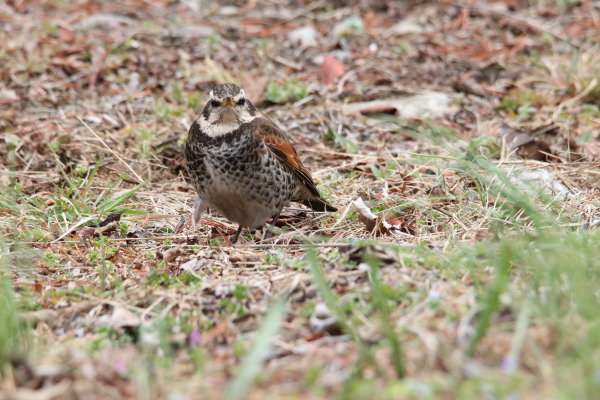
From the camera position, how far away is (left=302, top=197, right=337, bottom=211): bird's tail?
247 inches

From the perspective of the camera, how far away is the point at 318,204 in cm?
638

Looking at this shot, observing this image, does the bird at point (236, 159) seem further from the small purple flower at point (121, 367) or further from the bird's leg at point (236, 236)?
the small purple flower at point (121, 367)

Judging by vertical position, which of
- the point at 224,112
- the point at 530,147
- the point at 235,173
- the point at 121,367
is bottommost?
the point at 530,147

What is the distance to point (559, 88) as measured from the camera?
8.55 m

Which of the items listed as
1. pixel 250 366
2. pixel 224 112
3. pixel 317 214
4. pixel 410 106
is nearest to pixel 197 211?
pixel 224 112

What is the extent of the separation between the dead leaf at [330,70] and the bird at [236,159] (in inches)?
119

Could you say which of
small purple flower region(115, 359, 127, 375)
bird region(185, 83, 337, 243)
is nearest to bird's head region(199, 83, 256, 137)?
bird region(185, 83, 337, 243)

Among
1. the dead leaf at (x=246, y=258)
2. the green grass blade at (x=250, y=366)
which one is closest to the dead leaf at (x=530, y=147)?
the dead leaf at (x=246, y=258)

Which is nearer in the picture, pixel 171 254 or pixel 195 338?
pixel 195 338

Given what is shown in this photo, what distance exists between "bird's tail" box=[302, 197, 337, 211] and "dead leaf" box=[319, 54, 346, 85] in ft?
8.93

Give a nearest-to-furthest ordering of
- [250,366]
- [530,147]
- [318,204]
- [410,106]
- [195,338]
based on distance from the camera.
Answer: [250,366], [195,338], [318,204], [530,147], [410,106]

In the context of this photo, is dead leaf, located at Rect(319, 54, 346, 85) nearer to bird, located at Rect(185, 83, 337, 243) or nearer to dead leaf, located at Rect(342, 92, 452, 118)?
dead leaf, located at Rect(342, 92, 452, 118)

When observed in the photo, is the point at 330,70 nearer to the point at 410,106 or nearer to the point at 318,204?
the point at 410,106

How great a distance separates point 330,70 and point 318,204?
2.99m
